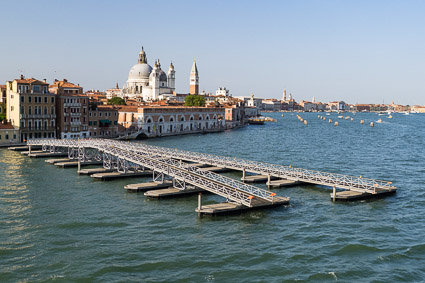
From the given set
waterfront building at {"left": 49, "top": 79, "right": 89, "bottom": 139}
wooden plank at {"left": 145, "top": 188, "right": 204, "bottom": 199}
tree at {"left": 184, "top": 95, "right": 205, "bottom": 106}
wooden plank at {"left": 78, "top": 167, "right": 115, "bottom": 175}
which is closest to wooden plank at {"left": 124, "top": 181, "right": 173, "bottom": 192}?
wooden plank at {"left": 145, "top": 188, "right": 204, "bottom": 199}

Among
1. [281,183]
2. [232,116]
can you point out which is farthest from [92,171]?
[232,116]

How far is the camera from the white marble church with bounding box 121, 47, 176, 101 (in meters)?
125

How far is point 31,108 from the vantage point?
186ft

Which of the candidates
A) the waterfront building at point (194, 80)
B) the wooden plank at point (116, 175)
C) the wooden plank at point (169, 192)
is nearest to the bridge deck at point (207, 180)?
the wooden plank at point (169, 192)

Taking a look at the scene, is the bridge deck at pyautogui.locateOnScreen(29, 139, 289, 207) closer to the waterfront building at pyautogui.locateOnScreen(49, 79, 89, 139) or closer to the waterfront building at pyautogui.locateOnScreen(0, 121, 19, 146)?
the waterfront building at pyautogui.locateOnScreen(0, 121, 19, 146)

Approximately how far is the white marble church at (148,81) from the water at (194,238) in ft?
305

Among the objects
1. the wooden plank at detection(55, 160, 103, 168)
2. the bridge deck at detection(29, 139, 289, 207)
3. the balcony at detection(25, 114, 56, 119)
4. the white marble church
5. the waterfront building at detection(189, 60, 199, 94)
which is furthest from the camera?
the waterfront building at detection(189, 60, 199, 94)

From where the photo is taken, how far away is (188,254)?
1972cm

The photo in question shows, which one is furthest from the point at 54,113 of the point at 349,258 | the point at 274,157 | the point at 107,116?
the point at 349,258

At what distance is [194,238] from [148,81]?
115300mm

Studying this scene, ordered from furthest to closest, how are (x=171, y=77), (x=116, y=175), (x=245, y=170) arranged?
1. (x=171, y=77)
2. (x=245, y=170)
3. (x=116, y=175)

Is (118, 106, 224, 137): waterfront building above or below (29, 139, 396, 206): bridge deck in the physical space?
above

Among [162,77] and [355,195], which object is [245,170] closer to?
[355,195]

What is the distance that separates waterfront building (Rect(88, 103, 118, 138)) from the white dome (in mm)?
62148
